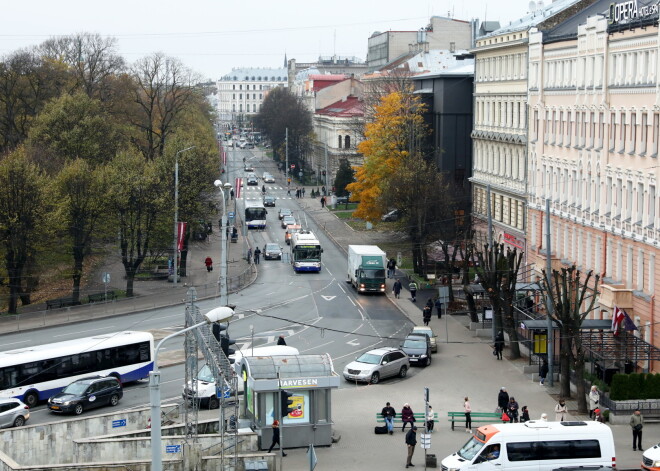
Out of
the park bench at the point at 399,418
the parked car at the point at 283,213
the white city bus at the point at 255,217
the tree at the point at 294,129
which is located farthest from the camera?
the tree at the point at 294,129

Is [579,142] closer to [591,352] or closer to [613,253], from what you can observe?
[613,253]

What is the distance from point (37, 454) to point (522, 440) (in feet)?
51.2

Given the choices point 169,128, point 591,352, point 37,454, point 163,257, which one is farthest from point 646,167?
point 169,128

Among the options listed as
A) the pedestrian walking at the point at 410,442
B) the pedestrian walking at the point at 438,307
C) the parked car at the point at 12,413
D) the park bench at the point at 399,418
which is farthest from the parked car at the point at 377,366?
the pedestrian walking at the point at 438,307

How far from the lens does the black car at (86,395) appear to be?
1721 inches

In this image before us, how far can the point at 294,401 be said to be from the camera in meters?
38.7

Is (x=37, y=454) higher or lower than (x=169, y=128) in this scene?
lower

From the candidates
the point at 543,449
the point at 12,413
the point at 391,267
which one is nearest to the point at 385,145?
the point at 391,267

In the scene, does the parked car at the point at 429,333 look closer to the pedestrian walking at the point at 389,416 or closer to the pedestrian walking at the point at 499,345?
the pedestrian walking at the point at 499,345

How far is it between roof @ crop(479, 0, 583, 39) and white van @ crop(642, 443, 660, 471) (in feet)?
140

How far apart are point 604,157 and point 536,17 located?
21566 mm

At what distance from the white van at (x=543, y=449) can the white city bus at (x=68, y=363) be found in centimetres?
1964

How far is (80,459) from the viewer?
119 feet

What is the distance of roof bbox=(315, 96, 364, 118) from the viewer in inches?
5930
